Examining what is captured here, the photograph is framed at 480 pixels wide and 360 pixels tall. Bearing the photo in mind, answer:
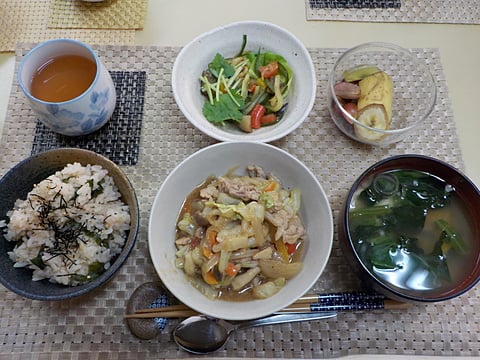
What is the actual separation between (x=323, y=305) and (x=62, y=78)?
1.35 m

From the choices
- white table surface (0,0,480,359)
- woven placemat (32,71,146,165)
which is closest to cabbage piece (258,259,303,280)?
woven placemat (32,71,146,165)

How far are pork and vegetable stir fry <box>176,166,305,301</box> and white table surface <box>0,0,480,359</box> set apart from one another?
98 centimetres

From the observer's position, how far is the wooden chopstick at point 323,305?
1.42 m

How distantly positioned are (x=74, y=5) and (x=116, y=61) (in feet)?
1.50

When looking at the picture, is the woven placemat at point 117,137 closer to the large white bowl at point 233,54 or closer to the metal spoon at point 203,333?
the large white bowl at point 233,54

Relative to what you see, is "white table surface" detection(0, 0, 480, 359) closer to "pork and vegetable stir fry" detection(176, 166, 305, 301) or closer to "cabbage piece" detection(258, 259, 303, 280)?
"pork and vegetable stir fry" detection(176, 166, 305, 301)

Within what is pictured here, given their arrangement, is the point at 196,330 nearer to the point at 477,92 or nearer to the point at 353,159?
the point at 353,159

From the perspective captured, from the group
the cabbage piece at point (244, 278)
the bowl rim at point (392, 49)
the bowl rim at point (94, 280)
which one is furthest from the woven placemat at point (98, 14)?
the cabbage piece at point (244, 278)

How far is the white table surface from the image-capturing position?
201 cm

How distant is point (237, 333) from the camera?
57.1 inches

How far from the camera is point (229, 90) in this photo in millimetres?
1782

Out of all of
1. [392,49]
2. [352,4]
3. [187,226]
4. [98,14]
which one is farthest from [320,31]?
[187,226]

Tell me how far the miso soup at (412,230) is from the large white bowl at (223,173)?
0.15 meters

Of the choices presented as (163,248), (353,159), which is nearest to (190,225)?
(163,248)
